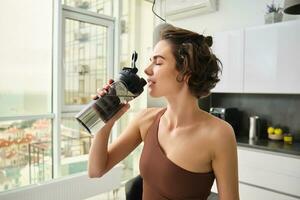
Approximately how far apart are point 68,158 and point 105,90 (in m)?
2.60

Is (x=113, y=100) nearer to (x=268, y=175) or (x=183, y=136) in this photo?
(x=183, y=136)

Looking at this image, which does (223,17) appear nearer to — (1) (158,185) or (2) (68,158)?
(2) (68,158)

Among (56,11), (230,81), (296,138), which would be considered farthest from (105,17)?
(296,138)

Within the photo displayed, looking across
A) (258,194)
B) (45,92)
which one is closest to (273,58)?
(258,194)

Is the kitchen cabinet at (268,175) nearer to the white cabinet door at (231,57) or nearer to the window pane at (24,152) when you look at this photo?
the white cabinet door at (231,57)

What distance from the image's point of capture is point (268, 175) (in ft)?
7.45

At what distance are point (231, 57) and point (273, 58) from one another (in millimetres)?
448

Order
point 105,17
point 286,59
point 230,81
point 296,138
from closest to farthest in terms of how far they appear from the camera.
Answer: point 286,59 → point 296,138 → point 230,81 → point 105,17

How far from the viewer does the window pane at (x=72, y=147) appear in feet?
10.3

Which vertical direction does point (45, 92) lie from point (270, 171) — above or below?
above

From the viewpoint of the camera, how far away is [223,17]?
3.13 m

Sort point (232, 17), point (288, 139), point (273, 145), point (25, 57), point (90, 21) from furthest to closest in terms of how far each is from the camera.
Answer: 1. point (90, 21)
2. point (232, 17)
3. point (25, 57)
4. point (288, 139)
5. point (273, 145)

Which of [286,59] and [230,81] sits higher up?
[286,59]

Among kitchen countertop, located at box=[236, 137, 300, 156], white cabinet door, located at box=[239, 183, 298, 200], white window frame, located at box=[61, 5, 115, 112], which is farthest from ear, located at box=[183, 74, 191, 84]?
white window frame, located at box=[61, 5, 115, 112]
